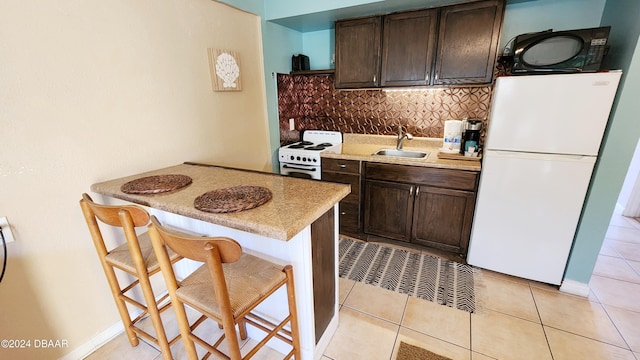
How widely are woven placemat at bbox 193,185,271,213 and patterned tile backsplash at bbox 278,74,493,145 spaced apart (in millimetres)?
1797

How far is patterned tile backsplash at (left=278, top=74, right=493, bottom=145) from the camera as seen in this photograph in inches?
100

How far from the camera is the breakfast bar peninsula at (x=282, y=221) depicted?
107 centimetres

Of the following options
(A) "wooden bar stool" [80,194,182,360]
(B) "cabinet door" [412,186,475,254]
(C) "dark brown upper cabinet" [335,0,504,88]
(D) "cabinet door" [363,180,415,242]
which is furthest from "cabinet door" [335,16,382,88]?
(A) "wooden bar stool" [80,194,182,360]

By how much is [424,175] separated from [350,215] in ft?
2.75

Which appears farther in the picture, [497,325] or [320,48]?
[320,48]

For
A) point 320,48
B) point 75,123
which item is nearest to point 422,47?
point 320,48

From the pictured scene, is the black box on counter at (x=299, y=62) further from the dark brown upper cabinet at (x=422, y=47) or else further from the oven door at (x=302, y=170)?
the oven door at (x=302, y=170)

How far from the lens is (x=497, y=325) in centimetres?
174

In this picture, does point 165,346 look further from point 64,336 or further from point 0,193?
point 0,193

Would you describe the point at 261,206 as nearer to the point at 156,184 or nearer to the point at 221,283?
the point at 221,283

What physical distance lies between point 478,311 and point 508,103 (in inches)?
57.0

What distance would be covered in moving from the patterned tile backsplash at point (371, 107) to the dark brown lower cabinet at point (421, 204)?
2.20ft

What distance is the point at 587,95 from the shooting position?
5.42ft

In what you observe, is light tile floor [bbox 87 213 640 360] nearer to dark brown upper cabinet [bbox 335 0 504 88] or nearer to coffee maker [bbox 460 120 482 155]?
coffee maker [bbox 460 120 482 155]
